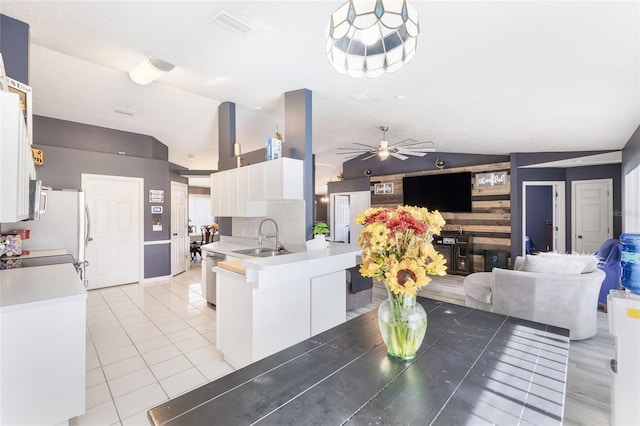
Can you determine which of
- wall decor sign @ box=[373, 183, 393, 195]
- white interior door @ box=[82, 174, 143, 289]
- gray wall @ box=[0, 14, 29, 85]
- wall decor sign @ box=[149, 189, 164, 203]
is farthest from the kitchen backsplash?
wall decor sign @ box=[373, 183, 393, 195]

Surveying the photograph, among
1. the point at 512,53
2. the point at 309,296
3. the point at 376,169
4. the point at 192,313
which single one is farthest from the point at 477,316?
the point at 376,169

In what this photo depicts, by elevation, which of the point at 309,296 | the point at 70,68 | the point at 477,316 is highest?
the point at 70,68

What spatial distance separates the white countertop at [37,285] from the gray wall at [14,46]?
166 cm

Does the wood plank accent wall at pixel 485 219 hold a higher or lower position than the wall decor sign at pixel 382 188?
lower

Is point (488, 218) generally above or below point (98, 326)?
above

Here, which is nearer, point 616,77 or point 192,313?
point 616,77

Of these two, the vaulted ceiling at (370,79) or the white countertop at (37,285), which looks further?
the vaulted ceiling at (370,79)

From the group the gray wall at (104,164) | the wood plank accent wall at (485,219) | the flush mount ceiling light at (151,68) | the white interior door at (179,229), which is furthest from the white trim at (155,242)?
the wood plank accent wall at (485,219)

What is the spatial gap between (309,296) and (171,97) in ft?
13.1

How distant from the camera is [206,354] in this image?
279cm

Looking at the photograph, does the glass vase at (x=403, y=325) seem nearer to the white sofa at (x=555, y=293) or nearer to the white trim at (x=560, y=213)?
the white sofa at (x=555, y=293)

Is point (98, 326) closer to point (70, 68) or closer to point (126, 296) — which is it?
point (126, 296)

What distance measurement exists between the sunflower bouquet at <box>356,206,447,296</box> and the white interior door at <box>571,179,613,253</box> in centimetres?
720

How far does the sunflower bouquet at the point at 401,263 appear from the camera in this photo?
3.51 ft
